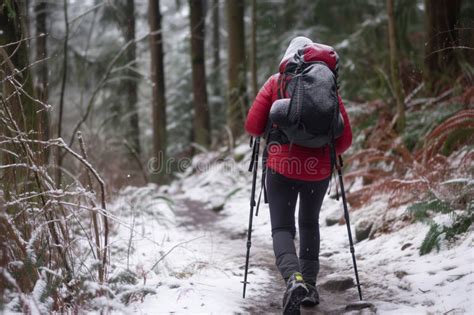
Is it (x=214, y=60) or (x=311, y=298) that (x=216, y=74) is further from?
(x=311, y=298)

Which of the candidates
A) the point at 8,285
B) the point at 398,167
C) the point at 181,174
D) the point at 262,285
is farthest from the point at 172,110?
the point at 8,285

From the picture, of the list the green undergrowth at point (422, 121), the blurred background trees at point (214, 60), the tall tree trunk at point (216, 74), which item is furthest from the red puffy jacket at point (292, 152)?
the tall tree trunk at point (216, 74)

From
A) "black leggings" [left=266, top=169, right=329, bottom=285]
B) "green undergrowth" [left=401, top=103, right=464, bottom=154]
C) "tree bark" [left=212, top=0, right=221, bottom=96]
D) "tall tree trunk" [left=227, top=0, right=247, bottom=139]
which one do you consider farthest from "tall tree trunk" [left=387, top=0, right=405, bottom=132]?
"tree bark" [left=212, top=0, right=221, bottom=96]

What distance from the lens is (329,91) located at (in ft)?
12.0

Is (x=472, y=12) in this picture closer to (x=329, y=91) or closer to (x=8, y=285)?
(x=329, y=91)

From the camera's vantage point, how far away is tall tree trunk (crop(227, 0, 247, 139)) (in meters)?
13.9

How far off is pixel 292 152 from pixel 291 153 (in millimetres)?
11

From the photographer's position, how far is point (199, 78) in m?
15.9

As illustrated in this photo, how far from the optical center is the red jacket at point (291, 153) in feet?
12.4

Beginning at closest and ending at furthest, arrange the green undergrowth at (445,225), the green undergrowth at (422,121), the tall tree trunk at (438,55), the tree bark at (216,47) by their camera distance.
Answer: the green undergrowth at (445,225), the green undergrowth at (422,121), the tall tree trunk at (438,55), the tree bark at (216,47)

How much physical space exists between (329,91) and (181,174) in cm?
1301

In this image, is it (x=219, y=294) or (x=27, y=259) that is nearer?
(x=27, y=259)

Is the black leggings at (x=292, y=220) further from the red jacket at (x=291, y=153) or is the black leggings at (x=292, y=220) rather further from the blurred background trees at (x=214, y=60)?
the blurred background trees at (x=214, y=60)

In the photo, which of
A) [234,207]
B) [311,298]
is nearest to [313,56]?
[311,298]
